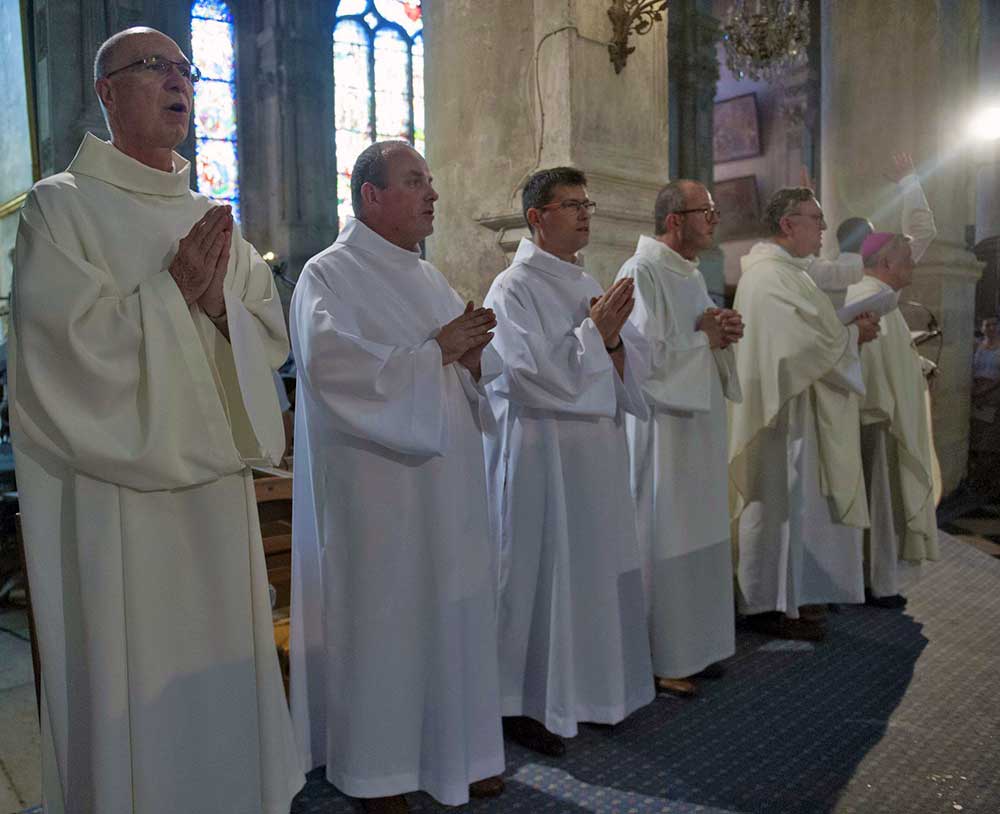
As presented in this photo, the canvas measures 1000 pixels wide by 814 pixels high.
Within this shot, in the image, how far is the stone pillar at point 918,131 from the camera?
6906mm

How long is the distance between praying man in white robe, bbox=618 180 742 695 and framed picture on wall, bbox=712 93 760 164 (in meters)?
12.9

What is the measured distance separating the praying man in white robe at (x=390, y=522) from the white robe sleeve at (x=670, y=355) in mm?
940

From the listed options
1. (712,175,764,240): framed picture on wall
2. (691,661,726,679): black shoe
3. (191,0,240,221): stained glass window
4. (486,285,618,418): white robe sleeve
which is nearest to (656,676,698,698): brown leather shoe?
(691,661,726,679): black shoe

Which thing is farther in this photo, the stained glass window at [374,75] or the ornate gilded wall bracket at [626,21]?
the stained glass window at [374,75]

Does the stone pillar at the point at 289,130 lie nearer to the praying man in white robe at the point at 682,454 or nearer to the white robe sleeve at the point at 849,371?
the white robe sleeve at the point at 849,371

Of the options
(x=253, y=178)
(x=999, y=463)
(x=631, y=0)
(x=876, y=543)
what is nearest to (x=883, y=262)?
(x=876, y=543)

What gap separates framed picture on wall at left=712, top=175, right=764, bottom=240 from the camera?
15.1 m

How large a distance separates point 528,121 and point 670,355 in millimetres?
1431

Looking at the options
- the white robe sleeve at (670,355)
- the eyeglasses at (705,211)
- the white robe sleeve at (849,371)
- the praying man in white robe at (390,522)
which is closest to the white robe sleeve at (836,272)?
the white robe sleeve at (849,371)

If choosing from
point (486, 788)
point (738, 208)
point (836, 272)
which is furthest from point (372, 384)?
point (738, 208)

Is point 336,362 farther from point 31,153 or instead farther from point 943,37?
point 943,37

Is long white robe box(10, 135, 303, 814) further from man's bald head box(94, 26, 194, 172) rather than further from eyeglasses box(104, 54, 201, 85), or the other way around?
eyeglasses box(104, 54, 201, 85)

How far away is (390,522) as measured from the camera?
2506mm

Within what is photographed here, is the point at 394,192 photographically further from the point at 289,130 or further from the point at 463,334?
the point at 289,130
